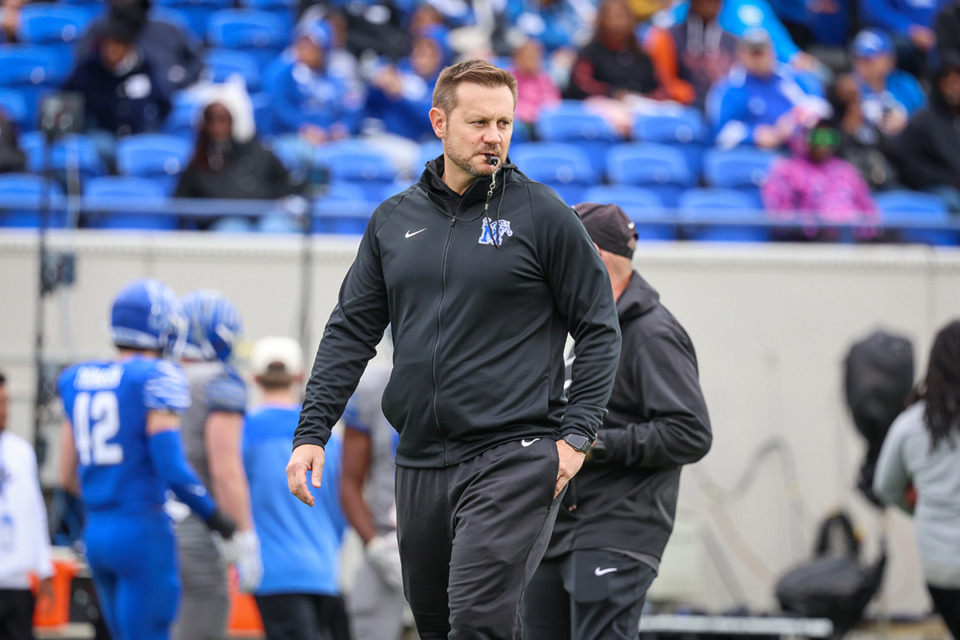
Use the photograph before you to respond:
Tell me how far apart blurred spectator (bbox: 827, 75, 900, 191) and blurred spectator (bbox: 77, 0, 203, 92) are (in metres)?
5.97

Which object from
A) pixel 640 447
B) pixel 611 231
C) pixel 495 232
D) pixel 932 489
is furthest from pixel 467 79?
pixel 932 489

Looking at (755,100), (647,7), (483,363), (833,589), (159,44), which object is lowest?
(833,589)

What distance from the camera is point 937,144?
1110 cm

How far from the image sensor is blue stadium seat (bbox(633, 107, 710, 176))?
11234 millimetres

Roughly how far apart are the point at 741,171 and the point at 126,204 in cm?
489

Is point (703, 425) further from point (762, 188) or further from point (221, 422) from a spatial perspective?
point (762, 188)

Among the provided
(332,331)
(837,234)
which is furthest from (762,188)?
(332,331)

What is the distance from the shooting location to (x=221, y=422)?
5.94 m

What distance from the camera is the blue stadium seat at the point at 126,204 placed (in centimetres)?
948

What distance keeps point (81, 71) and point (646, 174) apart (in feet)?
16.5

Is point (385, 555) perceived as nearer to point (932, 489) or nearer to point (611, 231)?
point (611, 231)

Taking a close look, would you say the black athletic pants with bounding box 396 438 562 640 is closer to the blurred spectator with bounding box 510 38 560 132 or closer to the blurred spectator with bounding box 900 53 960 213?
the blurred spectator with bounding box 510 38 560 132

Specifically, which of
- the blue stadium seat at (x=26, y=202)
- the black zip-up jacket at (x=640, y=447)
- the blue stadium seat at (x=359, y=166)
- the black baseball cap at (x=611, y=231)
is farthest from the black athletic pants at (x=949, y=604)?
the blue stadium seat at (x=26, y=202)

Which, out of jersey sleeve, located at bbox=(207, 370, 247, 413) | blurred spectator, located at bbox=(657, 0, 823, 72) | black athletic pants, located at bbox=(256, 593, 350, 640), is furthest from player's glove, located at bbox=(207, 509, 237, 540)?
blurred spectator, located at bbox=(657, 0, 823, 72)
